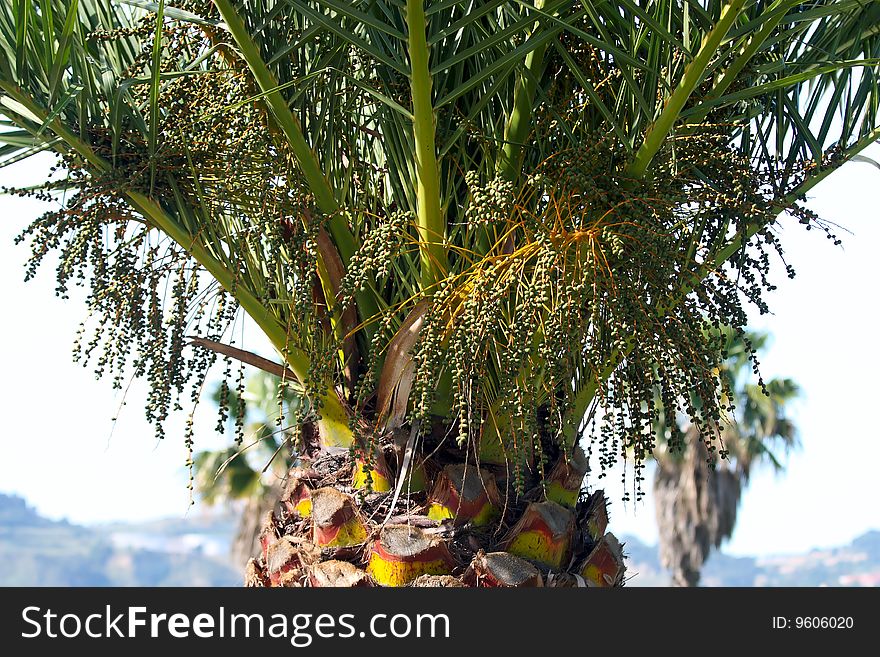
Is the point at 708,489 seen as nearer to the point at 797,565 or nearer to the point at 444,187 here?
the point at 444,187

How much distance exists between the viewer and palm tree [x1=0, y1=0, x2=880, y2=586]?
2.55m

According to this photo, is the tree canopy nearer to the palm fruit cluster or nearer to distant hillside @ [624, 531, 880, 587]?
the palm fruit cluster

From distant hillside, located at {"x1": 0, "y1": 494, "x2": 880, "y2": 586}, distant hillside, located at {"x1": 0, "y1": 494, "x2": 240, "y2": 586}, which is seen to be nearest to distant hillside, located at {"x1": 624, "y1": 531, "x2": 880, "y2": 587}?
distant hillside, located at {"x1": 0, "y1": 494, "x2": 880, "y2": 586}

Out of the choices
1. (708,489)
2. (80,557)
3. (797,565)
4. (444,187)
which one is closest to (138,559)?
(80,557)

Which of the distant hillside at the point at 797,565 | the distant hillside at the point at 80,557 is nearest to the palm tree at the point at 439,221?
the distant hillside at the point at 80,557

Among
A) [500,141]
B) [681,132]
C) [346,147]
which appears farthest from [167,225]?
[681,132]

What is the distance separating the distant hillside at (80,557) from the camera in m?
143

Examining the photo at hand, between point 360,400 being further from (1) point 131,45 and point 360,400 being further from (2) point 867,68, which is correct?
(2) point 867,68

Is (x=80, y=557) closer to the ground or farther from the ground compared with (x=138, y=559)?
closer to the ground

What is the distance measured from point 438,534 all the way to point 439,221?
3.15ft

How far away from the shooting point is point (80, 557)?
151 m

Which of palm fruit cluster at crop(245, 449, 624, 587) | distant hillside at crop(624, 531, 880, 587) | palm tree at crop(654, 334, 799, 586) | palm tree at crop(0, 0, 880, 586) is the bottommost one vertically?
palm fruit cluster at crop(245, 449, 624, 587)
